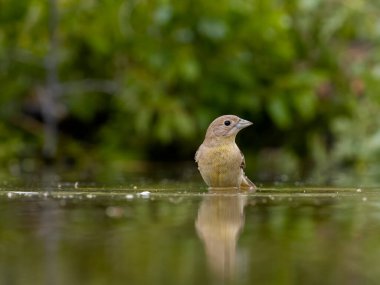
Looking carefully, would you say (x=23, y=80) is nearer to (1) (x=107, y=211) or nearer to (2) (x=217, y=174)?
(2) (x=217, y=174)

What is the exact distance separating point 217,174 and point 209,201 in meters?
1.06

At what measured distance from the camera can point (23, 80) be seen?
13.0m

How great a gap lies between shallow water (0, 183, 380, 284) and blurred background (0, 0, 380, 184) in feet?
16.4

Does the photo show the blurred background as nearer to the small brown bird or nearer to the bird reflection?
the small brown bird

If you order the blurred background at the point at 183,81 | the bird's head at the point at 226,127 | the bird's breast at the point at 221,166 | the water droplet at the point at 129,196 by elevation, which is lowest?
the water droplet at the point at 129,196

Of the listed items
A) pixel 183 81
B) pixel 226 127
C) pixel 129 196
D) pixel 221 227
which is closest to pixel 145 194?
pixel 129 196

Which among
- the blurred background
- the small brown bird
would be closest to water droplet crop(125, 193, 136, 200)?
the small brown bird

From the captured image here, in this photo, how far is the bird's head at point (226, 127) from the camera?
7695 millimetres

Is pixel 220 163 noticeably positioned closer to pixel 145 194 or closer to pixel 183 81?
pixel 145 194

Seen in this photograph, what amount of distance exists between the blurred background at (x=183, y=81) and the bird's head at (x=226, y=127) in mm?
3453

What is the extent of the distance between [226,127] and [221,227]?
3.04m

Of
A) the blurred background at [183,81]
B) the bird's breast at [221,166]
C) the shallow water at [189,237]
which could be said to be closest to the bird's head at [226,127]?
the bird's breast at [221,166]

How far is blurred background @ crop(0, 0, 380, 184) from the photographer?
39.9 ft

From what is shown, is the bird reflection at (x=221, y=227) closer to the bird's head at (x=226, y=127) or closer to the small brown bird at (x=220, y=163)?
the small brown bird at (x=220, y=163)
